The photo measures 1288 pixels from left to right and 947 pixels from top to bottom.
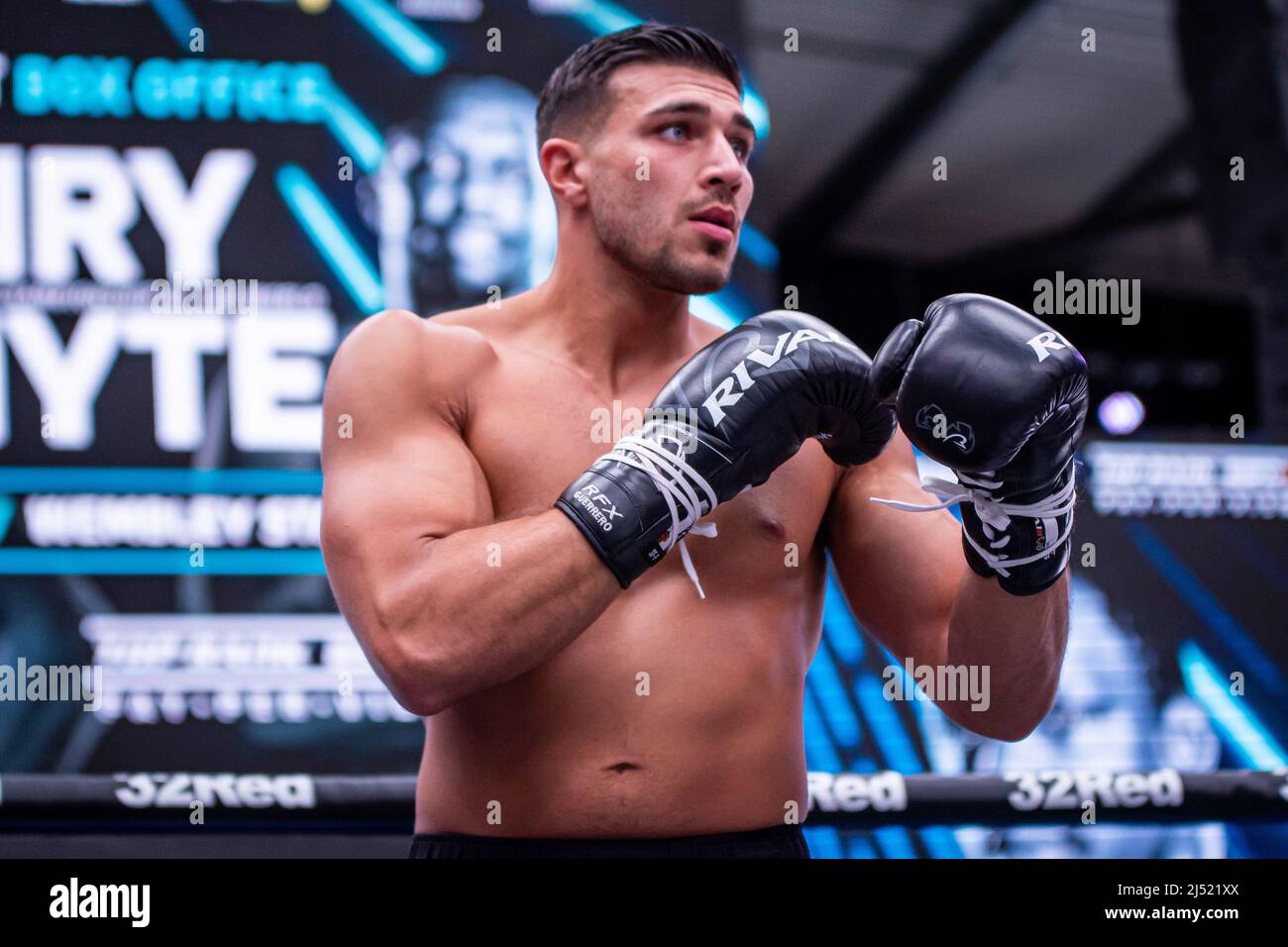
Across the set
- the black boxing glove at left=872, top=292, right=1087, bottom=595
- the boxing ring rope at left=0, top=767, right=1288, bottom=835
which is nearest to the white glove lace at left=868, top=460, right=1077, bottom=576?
the black boxing glove at left=872, top=292, right=1087, bottom=595

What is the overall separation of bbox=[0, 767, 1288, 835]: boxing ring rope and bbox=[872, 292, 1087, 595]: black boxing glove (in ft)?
3.06

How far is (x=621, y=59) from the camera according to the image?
1907 mm

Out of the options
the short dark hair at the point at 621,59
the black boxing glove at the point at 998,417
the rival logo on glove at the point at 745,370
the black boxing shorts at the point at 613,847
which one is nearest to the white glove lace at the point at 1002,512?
the black boxing glove at the point at 998,417

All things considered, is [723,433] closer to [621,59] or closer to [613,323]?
[613,323]

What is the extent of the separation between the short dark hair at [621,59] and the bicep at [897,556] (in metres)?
0.68

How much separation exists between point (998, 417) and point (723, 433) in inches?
13.7

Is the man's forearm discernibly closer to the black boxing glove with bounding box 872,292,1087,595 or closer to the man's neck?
the black boxing glove with bounding box 872,292,1087,595

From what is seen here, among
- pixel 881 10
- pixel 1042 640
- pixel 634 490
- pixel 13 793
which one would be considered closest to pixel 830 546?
pixel 1042 640

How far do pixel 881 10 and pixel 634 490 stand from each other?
5231 millimetres

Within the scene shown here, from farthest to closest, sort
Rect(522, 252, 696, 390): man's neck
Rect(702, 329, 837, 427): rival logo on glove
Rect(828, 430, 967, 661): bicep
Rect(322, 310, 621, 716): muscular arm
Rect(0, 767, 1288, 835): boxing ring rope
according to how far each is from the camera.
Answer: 1. Rect(0, 767, 1288, 835): boxing ring rope
2. Rect(522, 252, 696, 390): man's neck
3. Rect(828, 430, 967, 661): bicep
4. Rect(702, 329, 837, 427): rival logo on glove
5. Rect(322, 310, 621, 716): muscular arm

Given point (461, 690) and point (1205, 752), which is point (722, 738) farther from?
point (1205, 752)

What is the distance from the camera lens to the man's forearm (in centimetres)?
162

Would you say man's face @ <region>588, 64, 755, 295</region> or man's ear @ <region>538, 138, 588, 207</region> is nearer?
man's face @ <region>588, 64, 755, 295</region>

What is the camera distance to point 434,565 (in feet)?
4.92
